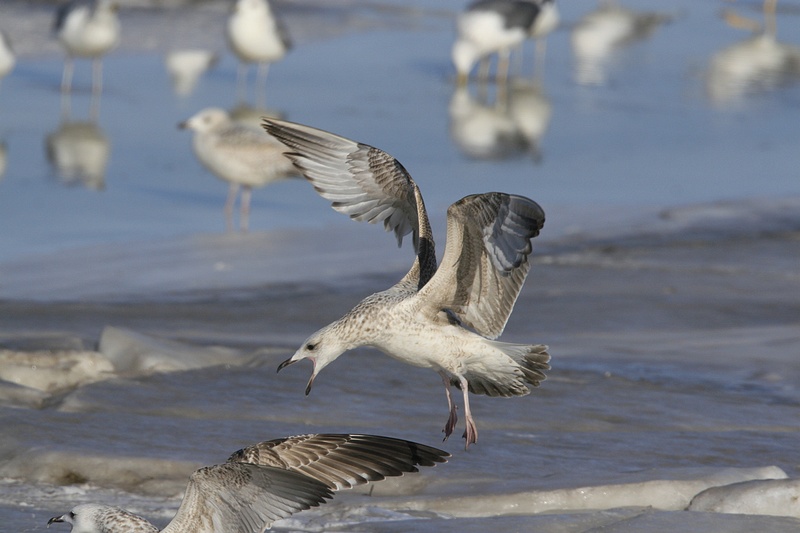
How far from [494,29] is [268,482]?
14.0 meters

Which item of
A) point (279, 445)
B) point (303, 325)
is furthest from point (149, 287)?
point (279, 445)

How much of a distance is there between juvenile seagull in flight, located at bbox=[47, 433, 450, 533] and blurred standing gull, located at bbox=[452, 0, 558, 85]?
12.6 m

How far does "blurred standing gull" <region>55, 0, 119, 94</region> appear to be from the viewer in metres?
14.6

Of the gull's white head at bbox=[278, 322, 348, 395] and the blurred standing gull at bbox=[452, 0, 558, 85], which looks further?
the blurred standing gull at bbox=[452, 0, 558, 85]

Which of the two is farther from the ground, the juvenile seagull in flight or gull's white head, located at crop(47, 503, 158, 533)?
the juvenile seagull in flight

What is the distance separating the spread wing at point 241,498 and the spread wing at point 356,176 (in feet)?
5.58

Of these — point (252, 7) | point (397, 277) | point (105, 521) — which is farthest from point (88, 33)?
point (105, 521)

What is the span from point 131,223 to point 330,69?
6.92 meters

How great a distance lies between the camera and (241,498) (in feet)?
12.1

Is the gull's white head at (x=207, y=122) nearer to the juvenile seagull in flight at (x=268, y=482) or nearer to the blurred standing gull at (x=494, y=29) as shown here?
the blurred standing gull at (x=494, y=29)

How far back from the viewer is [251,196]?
10.9m

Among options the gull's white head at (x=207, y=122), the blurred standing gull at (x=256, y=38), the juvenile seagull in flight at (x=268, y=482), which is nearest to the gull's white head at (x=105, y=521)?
the juvenile seagull in flight at (x=268, y=482)

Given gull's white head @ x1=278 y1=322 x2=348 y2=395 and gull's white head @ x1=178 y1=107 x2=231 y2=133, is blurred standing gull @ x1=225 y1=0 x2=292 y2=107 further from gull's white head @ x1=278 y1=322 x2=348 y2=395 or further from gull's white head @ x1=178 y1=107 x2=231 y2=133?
gull's white head @ x1=278 y1=322 x2=348 y2=395

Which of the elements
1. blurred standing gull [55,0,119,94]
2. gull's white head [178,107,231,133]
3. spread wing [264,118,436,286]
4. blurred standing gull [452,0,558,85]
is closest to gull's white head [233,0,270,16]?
blurred standing gull [55,0,119,94]
